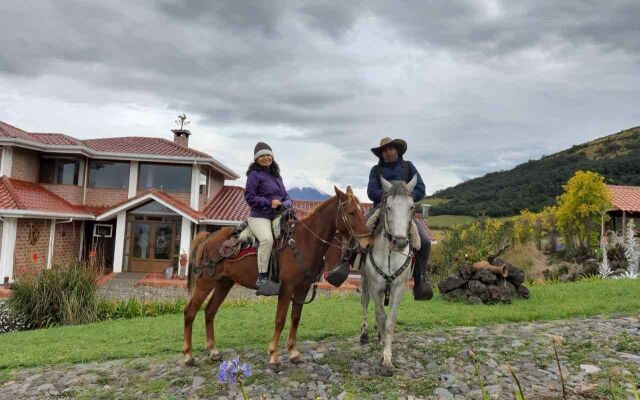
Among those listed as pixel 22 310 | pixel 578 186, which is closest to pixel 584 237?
pixel 578 186

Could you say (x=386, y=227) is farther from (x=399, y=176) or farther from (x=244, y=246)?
(x=244, y=246)

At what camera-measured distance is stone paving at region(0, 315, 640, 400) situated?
4.82 metres

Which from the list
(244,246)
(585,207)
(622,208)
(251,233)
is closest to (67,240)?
(244,246)

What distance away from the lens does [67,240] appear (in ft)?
66.3

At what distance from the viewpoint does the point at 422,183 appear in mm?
6188

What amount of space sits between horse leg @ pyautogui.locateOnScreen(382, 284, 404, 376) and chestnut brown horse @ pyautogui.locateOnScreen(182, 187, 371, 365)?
924 mm

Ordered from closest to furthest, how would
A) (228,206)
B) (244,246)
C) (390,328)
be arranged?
(390,328) < (244,246) < (228,206)

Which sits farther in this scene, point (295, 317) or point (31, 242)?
point (31, 242)

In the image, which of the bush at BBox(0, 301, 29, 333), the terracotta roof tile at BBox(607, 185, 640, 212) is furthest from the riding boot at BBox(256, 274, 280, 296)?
the terracotta roof tile at BBox(607, 185, 640, 212)

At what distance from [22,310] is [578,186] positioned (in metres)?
25.5

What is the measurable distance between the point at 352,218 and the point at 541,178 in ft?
212

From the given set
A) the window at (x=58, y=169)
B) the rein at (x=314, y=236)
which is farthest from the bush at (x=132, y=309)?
the window at (x=58, y=169)

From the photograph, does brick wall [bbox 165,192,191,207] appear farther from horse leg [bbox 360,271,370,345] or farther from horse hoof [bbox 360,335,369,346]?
horse hoof [bbox 360,335,369,346]

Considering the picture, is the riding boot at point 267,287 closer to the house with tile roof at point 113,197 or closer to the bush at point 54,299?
the bush at point 54,299
